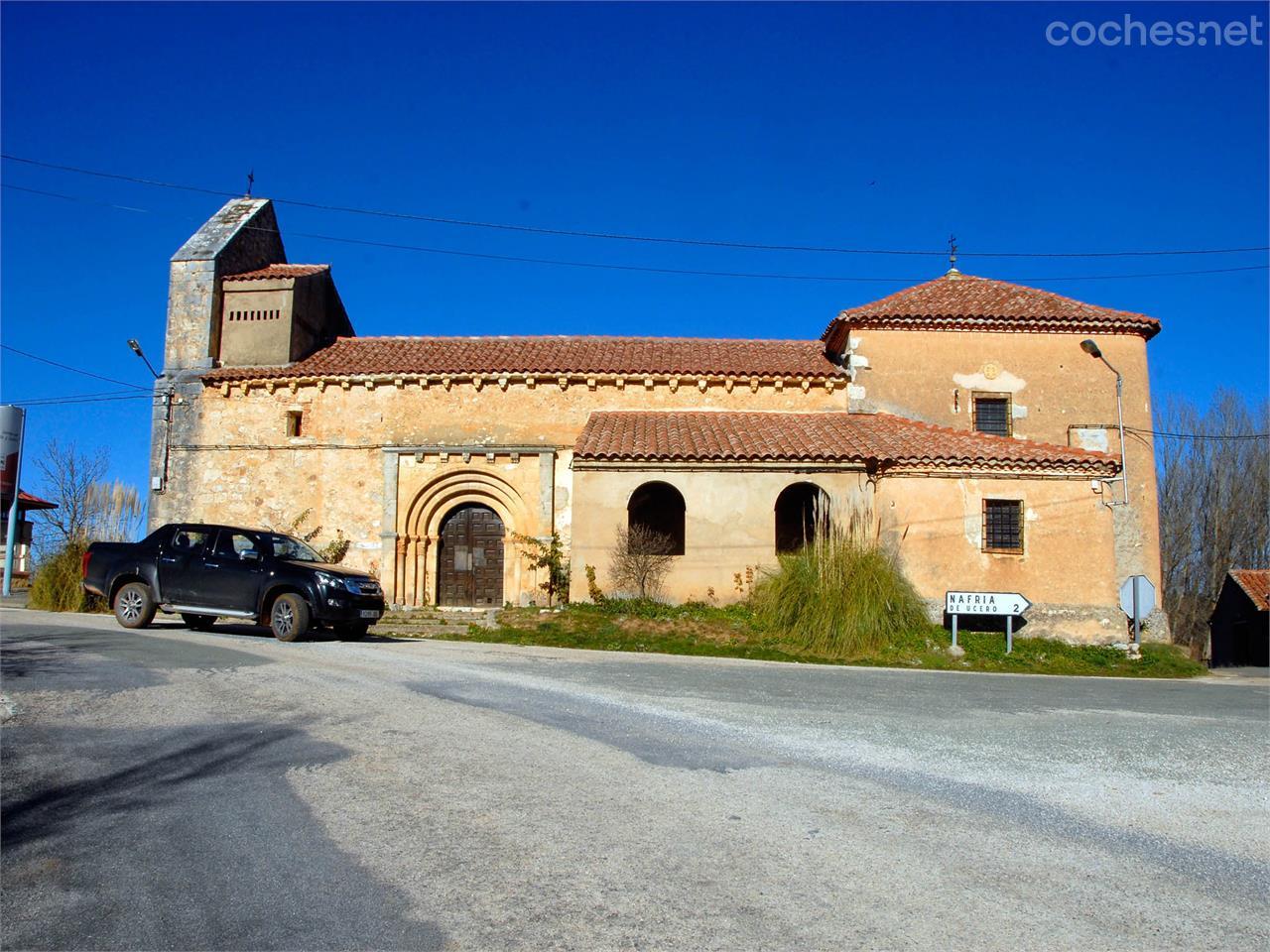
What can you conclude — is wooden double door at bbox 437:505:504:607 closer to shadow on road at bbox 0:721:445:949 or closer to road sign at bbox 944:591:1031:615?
road sign at bbox 944:591:1031:615

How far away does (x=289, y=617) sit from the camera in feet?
43.7

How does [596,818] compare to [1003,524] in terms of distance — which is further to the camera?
[1003,524]

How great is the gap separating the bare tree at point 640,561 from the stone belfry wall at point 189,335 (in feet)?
37.4

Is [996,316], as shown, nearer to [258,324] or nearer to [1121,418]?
[1121,418]

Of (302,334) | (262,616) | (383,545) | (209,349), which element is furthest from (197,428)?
(262,616)

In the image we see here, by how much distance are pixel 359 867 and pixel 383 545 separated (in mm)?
18229

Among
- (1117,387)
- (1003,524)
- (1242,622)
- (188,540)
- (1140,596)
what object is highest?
(1117,387)

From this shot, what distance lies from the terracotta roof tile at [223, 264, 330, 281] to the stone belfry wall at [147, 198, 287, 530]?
0.38m

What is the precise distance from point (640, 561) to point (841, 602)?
4587mm

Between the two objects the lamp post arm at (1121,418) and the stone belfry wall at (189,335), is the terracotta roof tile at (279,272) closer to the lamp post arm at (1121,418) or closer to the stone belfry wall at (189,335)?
the stone belfry wall at (189,335)

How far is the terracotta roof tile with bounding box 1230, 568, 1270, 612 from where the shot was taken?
31.3 metres

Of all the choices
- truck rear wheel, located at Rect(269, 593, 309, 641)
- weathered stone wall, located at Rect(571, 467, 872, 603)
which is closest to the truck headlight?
truck rear wheel, located at Rect(269, 593, 309, 641)

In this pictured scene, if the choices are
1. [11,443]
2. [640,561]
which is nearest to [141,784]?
[640,561]

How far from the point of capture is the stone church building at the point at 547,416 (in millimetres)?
21281
